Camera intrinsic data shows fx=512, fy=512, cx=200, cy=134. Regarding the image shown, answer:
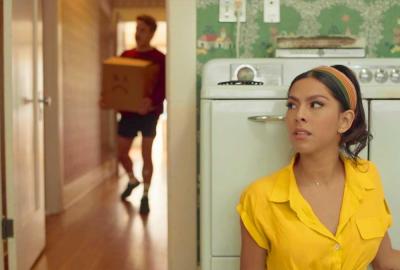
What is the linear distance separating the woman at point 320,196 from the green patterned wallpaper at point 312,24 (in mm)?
796

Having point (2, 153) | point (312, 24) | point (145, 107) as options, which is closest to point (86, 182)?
point (145, 107)

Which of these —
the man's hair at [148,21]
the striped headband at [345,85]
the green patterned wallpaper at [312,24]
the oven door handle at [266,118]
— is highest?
the man's hair at [148,21]

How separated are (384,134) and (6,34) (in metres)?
1.55

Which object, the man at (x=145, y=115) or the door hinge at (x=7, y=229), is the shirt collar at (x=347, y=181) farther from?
the man at (x=145, y=115)

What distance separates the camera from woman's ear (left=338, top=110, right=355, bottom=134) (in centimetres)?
122

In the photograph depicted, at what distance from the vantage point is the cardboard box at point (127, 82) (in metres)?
3.51

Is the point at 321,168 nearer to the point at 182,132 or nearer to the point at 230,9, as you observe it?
the point at 182,132

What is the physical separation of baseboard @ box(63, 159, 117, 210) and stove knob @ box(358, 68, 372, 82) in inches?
103

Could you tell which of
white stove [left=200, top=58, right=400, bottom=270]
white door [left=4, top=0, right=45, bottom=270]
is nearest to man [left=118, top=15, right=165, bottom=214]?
white door [left=4, top=0, right=45, bottom=270]

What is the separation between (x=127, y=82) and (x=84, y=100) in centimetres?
122

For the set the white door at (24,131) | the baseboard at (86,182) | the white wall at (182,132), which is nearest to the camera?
the white wall at (182,132)

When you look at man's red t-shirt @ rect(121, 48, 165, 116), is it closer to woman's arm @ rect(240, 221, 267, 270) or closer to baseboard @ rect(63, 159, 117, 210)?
baseboard @ rect(63, 159, 117, 210)

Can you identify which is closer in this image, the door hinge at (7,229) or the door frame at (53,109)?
the door hinge at (7,229)

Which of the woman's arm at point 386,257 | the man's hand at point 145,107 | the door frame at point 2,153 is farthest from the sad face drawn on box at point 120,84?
the woman's arm at point 386,257
